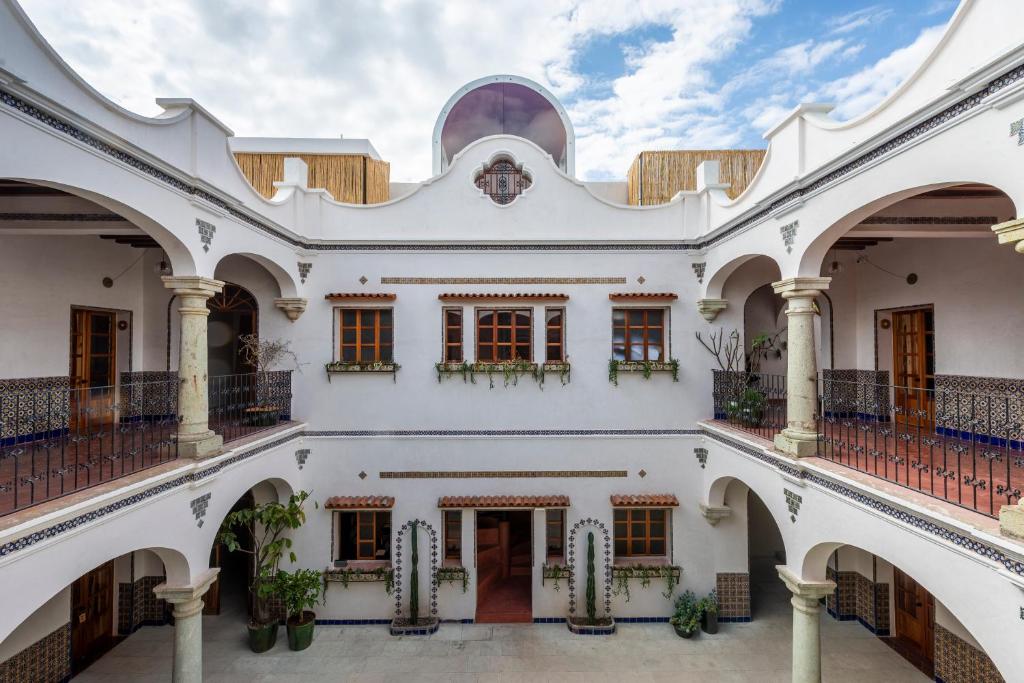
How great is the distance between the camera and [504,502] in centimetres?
832

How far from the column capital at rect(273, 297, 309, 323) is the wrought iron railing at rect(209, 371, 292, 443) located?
3.40 ft

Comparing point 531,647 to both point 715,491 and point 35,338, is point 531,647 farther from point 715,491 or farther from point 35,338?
point 35,338

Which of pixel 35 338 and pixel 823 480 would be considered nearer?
pixel 823 480

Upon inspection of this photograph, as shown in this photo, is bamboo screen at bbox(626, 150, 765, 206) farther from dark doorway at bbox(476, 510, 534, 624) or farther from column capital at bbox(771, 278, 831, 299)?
dark doorway at bbox(476, 510, 534, 624)

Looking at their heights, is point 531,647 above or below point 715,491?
below

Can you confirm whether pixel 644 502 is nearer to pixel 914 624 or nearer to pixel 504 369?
pixel 504 369

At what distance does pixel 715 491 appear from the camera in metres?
8.17

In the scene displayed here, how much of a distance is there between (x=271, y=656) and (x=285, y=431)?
11.2 ft

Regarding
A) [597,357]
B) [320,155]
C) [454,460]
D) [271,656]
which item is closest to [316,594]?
[271,656]

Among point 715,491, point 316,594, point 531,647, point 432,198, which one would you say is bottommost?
point 531,647

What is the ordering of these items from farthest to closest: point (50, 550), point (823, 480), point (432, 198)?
1. point (432, 198)
2. point (823, 480)
3. point (50, 550)

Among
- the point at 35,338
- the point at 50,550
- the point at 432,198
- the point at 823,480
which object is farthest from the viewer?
the point at 432,198

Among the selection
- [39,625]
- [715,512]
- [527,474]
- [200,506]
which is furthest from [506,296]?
[39,625]

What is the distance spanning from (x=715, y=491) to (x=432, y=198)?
7251 millimetres
